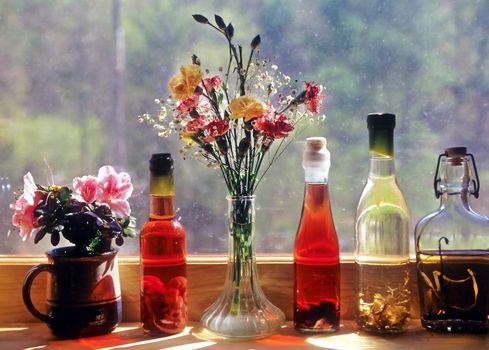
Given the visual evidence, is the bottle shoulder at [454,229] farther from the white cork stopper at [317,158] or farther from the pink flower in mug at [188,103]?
the pink flower in mug at [188,103]

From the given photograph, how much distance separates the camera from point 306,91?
0.88 meters

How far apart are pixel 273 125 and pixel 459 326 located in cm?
43

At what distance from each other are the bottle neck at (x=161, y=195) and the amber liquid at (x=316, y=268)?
0.22m

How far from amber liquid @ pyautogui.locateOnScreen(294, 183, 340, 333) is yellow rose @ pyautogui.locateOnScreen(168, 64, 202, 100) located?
0.85 feet

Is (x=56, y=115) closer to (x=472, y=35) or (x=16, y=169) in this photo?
(x=16, y=169)

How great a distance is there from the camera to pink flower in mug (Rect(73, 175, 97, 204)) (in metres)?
0.90

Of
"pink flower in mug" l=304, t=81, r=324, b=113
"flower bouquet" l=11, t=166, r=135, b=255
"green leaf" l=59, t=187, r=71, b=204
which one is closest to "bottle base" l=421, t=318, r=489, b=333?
"pink flower in mug" l=304, t=81, r=324, b=113

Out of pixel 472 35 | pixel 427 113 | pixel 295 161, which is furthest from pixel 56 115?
pixel 472 35

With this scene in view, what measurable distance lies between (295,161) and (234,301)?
0.31 metres

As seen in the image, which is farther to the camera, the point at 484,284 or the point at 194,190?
the point at 194,190

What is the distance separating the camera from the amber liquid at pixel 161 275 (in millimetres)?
903

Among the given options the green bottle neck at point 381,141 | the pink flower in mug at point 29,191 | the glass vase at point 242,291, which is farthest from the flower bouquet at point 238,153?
the pink flower in mug at point 29,191

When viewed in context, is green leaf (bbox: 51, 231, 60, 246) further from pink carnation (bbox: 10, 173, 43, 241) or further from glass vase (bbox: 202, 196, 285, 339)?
glass vase (bbox: 202, 196, 285, 339)

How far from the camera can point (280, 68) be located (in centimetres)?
108
